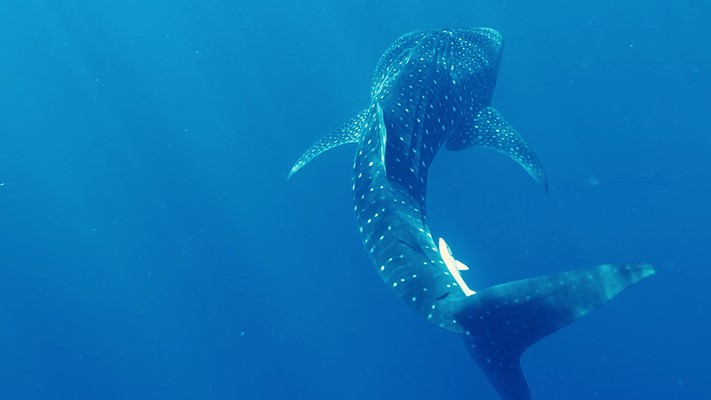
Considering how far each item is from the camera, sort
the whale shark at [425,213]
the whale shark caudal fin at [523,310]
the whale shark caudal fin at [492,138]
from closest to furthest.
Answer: the whale shark caudal fin at [523,310] → the whale shark at [425,213] → the whale shark caudal fin at [492,138]

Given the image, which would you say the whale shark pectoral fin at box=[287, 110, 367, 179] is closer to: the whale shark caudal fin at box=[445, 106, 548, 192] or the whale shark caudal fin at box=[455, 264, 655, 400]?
the whale shark caudal fin at box=[445, 106, 548, 192]

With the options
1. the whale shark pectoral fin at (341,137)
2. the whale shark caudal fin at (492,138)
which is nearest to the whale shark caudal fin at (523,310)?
the whale shark caudal fin at (492,138)

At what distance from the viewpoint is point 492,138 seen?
8.48 m

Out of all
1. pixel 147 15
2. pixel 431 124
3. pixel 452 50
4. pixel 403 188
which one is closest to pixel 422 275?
pixel 403 188

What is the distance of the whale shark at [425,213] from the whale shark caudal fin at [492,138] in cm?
2

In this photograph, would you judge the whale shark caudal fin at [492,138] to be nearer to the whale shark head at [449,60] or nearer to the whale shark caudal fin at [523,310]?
the whale shark head at [449,60]

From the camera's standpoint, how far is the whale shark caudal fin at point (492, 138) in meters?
8.12

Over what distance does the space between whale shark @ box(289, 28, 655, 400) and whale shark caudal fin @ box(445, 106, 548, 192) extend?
0.05 feet

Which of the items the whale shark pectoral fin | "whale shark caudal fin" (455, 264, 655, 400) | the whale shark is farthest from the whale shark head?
"whale shark caudal fin" (455, 264, 655, 400)

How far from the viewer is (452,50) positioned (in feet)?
28.2

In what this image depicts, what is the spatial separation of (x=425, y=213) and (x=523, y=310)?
7.39 feet

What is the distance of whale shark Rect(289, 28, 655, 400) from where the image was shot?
153 inches

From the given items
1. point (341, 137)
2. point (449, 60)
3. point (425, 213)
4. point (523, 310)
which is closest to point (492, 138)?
point (449, 60)

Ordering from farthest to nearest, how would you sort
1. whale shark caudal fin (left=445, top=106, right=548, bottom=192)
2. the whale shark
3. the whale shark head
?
whale shark caudal fin (left=445, top=106, right=548, bottom=192) → the whale shark head → the whale shark
